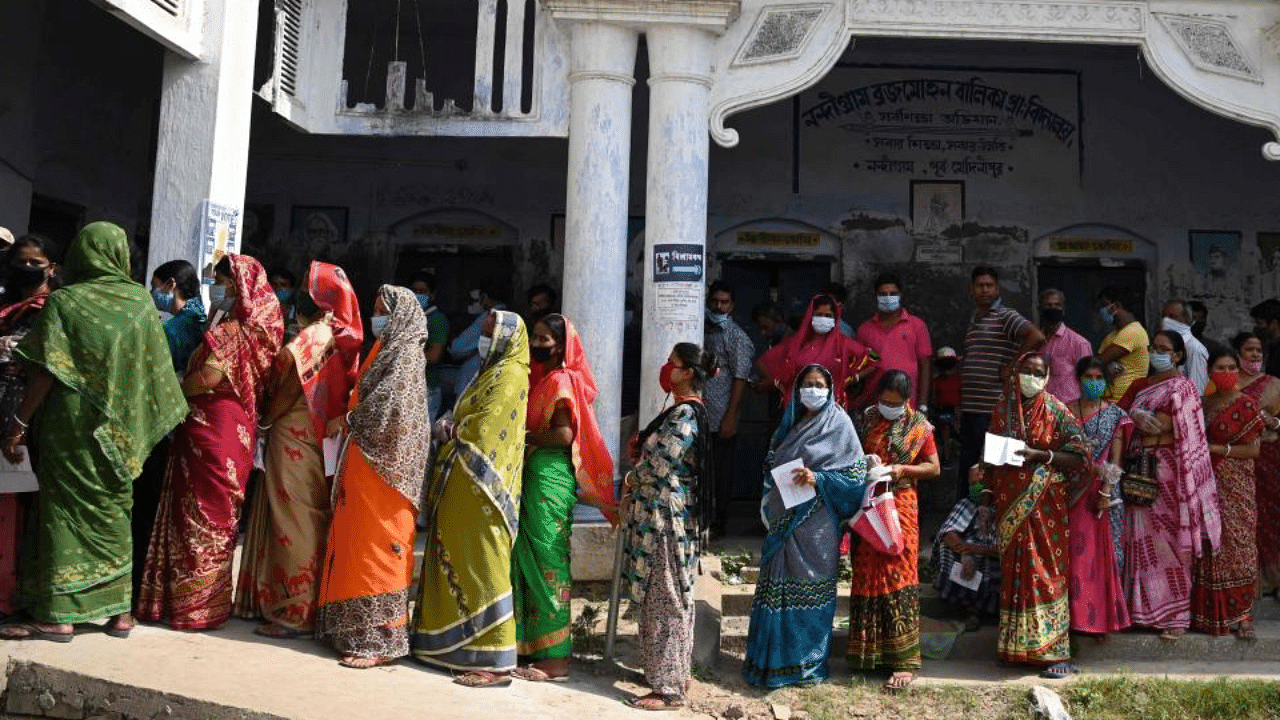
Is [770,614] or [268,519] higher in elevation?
[268,519]

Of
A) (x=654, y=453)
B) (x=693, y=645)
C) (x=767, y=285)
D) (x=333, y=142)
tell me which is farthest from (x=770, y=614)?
(x=333, y=142)

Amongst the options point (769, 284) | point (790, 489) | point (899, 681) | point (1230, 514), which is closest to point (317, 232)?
point (769, 284)

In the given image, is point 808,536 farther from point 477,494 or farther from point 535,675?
point 477,494

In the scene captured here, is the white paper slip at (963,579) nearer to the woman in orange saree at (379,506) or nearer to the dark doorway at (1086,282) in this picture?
the woman in orange saree at (379,506)

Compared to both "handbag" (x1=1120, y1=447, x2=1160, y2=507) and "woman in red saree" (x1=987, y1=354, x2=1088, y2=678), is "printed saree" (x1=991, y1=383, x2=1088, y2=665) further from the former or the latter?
"handbag" (x1=1120, y1=447, x2=1160, y2=507)

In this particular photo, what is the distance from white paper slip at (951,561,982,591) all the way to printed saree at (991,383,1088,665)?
0.28 metres

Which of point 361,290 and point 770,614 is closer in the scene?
point 770,614

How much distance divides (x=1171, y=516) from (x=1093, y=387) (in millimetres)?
Result: 792

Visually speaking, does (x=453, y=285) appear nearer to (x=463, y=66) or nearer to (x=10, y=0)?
(x=463, y=66)

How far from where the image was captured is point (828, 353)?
22.3ft

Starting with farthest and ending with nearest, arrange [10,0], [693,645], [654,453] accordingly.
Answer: [10,0] < [693,645] < [654,453]

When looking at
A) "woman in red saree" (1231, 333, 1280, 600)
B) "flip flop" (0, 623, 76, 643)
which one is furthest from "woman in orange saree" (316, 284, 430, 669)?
"woman in red saree" (1231, 333, 1280, 600)

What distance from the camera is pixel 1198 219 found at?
32.4 ft

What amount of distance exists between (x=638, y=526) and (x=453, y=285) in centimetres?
531
